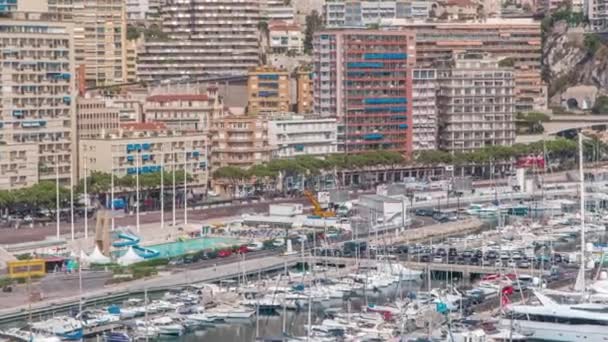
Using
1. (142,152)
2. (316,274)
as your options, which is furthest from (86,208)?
(316,274)

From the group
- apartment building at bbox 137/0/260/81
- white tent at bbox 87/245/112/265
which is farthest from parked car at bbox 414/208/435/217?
apartment building at bbox 137/0/260/81

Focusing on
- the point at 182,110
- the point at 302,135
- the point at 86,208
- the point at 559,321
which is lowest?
the point at 559,321

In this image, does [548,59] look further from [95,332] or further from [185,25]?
[95,332]

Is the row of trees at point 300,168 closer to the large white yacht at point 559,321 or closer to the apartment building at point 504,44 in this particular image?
the apartment building at point 504,44

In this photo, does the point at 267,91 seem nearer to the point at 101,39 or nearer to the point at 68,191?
the point at 101,39

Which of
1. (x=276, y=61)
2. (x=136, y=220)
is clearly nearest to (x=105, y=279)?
(x=136, y=220)

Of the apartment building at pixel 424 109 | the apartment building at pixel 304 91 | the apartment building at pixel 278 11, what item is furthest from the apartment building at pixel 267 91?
the apartment building at pixel 278 11
